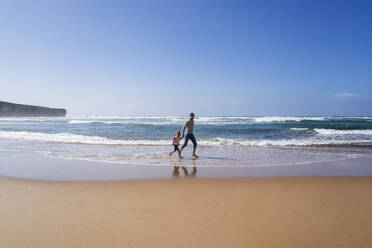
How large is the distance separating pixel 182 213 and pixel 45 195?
105 inches

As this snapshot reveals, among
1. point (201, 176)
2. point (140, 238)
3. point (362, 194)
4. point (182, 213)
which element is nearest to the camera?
point (140, 238)

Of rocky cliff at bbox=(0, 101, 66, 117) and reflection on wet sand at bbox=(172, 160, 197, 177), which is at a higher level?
rocky cliff at bbox=(0, 101, 66, 117)

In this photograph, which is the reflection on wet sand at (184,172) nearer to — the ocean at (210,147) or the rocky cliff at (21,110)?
the ocean at (210,147)

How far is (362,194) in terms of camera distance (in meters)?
4.19

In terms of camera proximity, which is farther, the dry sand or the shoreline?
the shoreline

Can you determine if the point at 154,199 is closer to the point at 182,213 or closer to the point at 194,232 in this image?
the point at 182,213

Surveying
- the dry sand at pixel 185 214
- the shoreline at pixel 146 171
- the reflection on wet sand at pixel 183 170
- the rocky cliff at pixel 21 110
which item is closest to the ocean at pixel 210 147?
the reflection on wet sand at pixel 183 170

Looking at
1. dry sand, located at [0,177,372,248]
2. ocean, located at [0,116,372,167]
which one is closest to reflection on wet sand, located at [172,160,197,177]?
ocean, located at [0,116,372,167]

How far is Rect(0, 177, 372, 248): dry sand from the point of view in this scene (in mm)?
2639

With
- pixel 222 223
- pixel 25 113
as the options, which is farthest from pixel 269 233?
pixel 25 113

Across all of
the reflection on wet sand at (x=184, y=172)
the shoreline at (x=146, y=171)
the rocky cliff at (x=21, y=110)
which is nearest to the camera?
the shoreline at (x=146, y=171)

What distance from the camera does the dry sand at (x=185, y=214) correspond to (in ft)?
8.66

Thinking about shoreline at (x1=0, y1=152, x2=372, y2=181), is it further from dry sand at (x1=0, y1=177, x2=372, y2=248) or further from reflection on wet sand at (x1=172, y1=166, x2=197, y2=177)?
dry sand at (x1=0, y1=177, x2=372, y2=248)

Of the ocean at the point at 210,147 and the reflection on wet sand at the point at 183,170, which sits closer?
the reflection on wet sand at the point at 183,170
